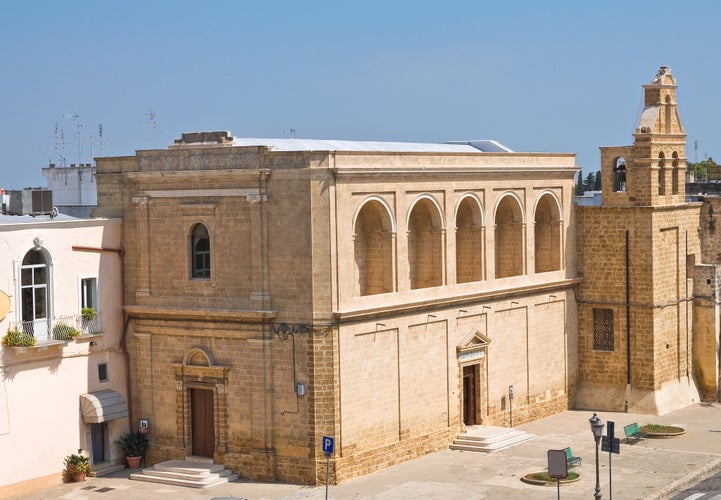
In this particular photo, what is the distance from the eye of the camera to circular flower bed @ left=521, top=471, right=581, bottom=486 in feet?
119

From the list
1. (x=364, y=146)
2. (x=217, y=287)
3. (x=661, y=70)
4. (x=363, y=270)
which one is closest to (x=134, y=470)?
(x=217, y=287)

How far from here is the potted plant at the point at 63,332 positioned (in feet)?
121

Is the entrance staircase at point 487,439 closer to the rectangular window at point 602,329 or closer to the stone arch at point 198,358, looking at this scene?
the rectangular window at point 602,329

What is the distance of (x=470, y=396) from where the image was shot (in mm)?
42562

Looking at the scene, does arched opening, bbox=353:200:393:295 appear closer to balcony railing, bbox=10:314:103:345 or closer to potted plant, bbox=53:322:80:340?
balcony railing, bbox=10:314:103:345

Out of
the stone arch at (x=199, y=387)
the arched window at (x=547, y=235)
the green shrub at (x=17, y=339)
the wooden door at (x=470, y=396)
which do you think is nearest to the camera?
the green shrub at (x=17, y=339)

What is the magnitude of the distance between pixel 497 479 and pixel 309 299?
24.9 feet

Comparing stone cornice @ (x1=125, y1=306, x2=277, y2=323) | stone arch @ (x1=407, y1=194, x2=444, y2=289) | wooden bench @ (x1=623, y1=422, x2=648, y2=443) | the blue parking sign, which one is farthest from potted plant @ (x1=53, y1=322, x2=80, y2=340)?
wooden bench @ (x1=623, y1=422, x2=648, y2=443)

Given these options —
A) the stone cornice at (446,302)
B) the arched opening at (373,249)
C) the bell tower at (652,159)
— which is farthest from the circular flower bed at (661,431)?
the arched opening at (373,249)

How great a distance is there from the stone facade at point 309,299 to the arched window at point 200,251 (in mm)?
77

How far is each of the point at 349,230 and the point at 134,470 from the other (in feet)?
32.5

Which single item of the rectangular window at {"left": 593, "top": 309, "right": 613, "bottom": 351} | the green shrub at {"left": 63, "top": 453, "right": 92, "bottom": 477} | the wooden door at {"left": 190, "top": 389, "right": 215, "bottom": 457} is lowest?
the green shrub at {"left": 63, "top": 453, "right": 92, "bottom": 477}

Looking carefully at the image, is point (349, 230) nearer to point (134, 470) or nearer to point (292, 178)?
point (292, 178)

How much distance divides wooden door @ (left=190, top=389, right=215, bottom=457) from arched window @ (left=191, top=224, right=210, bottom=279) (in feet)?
11.7
